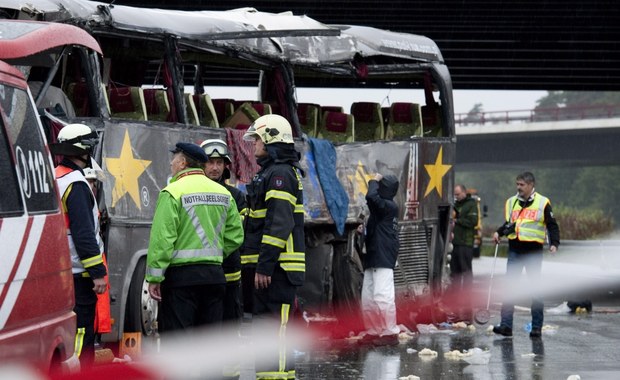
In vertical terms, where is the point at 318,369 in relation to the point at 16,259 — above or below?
below

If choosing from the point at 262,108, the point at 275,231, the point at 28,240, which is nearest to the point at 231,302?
the point at 275,231

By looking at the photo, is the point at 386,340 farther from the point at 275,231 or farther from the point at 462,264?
the point at 462,264

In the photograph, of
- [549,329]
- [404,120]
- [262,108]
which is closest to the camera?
[262,108]

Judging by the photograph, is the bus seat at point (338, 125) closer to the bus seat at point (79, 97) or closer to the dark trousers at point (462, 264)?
the bus seat at point (79, 97)

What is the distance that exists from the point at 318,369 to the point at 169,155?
7.56 feet

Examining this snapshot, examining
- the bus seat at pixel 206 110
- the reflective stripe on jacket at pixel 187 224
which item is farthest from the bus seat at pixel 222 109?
the reflective stripe on jacket at pixel 187 224

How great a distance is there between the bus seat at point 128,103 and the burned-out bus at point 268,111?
11mm

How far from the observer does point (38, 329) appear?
681 cm

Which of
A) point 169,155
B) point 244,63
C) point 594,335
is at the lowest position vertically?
point 594,335

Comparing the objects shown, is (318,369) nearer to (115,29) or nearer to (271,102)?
(115,29)

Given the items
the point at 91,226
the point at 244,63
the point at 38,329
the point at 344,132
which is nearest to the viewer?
the point at 38,329

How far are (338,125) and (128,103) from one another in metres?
4.47

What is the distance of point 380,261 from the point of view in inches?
599

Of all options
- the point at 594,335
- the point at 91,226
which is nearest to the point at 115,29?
the point at 91,226
